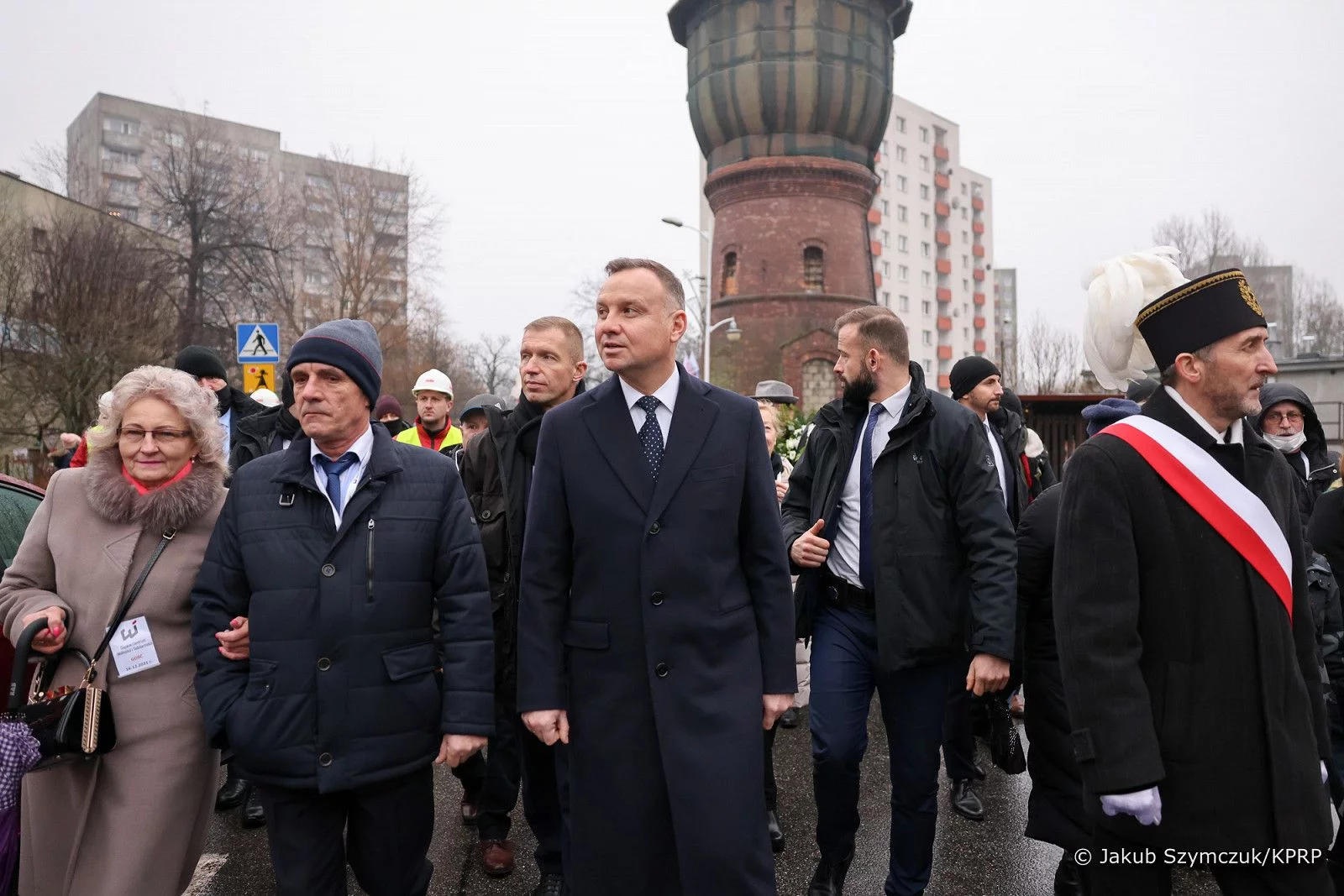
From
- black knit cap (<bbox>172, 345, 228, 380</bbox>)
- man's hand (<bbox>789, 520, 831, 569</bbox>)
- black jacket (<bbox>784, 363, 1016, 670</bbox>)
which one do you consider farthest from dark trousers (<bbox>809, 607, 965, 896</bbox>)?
black knit cap (<bbox>172, 345, 228, 380</bbox>)

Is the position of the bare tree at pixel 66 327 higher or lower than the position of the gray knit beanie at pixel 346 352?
higher

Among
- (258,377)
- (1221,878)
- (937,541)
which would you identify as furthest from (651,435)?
(258,377)

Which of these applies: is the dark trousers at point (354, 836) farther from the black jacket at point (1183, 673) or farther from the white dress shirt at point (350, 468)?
the black jacket at point (1183, 673)

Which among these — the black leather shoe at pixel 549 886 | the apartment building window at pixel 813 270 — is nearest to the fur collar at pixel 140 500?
the black leather shoe at pixel 549 886

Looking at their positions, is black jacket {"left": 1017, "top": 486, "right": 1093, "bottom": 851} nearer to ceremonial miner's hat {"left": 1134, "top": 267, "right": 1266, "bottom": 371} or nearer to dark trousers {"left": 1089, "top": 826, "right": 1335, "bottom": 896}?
dark trousers {"left": 1089, "top": 826, "right": 1335, "bottom": 896}

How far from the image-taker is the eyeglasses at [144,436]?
3330 mm

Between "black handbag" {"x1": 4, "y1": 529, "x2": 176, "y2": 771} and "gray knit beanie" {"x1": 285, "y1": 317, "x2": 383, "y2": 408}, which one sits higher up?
"gray knit beanie" {"x1": 285, "y1": 317, "x2": 383, "y2": 408}

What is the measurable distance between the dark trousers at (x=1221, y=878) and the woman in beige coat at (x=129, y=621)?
2.96m

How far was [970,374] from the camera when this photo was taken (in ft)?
20.9

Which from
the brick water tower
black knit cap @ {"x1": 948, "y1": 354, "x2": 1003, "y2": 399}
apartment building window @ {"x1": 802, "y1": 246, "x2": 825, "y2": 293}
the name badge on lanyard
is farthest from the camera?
apartment building window @ {"x1": 802, "y1": 246, "x2": 825, "y2": 293}

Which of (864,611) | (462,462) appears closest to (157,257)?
(462,462)

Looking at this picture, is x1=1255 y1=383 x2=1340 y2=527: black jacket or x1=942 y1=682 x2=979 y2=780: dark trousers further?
x1=1255 y1=383 x2=1340 y2=527: black jacket

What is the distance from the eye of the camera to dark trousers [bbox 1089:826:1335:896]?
8.35 feet

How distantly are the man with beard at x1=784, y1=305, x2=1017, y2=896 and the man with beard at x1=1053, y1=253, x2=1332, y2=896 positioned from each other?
994 mm
